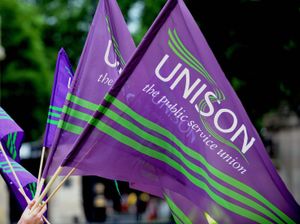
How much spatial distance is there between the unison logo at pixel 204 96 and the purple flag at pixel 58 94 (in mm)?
1682

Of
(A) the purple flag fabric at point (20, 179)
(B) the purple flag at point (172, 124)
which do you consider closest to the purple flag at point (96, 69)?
(B) the purple flag at point (172, 124)

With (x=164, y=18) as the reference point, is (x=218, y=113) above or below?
below

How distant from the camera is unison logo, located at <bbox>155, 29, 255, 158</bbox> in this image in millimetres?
5469

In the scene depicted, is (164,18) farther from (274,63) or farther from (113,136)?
(274,63)

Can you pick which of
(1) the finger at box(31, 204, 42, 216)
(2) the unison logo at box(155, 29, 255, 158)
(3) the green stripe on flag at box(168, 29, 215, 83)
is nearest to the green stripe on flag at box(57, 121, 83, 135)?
(1) the finger at box(31, 204, 42, 216)

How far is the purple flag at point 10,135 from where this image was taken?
22.3 feet

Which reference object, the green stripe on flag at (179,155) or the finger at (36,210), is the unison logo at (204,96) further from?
the finger at (36,210)

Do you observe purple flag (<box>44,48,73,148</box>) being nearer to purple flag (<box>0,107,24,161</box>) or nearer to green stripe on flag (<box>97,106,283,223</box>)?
purple flag (<box>0,107,24,161</box>)

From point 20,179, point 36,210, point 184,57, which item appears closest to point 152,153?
point 184,57

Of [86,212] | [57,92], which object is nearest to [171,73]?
[57,92]

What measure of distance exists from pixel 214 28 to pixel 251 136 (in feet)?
18.3

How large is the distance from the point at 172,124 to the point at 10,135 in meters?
1.94

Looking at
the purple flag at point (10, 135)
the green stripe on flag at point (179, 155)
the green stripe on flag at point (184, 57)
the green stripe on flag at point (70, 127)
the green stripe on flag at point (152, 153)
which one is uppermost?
the green stripe on flag at point (184, 57)

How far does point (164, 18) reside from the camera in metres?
5.58
